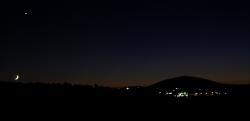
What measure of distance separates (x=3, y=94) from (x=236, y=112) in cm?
2689

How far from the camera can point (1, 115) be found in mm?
24500

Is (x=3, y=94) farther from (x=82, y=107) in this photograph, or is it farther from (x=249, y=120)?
(x=249, y=120)

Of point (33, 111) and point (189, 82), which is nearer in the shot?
point (33, 111)

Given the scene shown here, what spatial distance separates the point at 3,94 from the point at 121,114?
11.1 metres

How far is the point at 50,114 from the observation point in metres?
28.2

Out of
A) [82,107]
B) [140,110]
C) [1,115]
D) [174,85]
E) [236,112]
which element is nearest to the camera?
[1,115]

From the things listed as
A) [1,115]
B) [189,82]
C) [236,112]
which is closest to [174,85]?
[189,82]

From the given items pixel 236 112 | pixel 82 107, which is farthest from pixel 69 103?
pixel 236 112

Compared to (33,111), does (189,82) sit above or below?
above

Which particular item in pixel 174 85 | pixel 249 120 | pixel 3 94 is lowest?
pixel 249 120

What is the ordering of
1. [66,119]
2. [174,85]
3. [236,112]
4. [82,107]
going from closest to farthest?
[66,119] < [82,107] < [236,112] < [174,85]

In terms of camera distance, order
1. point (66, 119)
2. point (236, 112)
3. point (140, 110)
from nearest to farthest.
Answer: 1. point (66, 119)
2. point (140, 110)
3. point (236, 112)

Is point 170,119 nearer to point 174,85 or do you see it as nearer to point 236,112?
point 236,112

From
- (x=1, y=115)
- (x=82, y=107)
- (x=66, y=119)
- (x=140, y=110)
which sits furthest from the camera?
(x=140, y=110)
